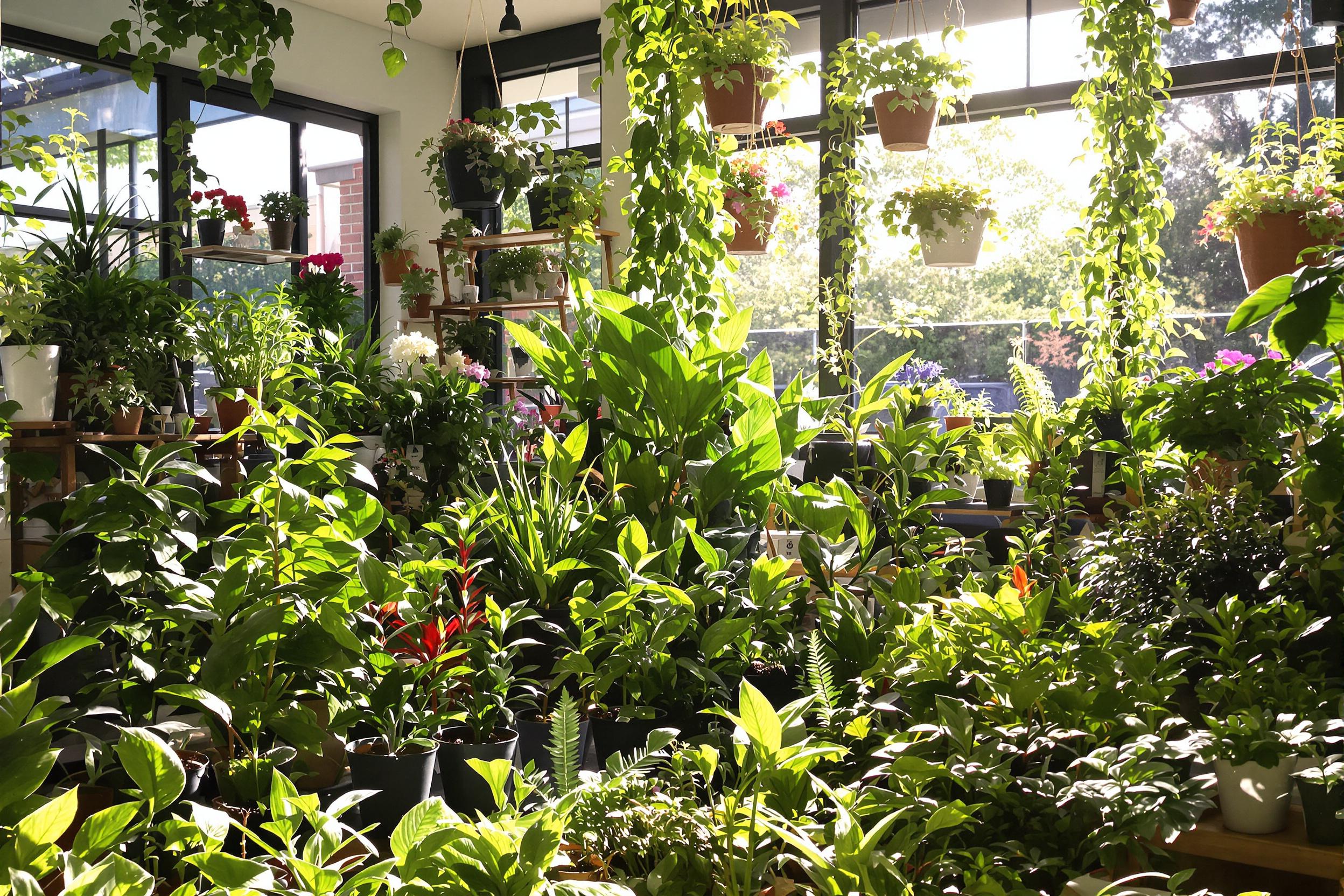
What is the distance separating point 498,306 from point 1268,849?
4880 mm

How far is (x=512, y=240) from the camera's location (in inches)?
205

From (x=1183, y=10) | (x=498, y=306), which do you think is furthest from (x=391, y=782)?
(x=498, y=306)

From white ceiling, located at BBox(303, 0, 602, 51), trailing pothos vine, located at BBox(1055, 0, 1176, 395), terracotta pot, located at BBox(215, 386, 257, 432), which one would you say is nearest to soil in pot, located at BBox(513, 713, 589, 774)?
trailing pothos vine, located at BBox(1055, 0, 1176, 395)

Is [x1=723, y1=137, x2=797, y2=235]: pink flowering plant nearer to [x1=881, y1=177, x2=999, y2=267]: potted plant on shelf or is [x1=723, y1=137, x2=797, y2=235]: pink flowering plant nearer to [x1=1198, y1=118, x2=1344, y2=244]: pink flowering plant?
[x1=881, y1=177, x2=999, y2=267]: potted plant on shelf

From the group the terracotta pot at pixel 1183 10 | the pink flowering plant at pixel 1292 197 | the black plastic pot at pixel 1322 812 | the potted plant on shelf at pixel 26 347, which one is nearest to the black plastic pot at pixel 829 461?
the pink flowering plant at pixel 1292 197

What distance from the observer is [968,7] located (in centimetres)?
454

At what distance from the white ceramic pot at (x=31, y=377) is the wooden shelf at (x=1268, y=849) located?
328cm

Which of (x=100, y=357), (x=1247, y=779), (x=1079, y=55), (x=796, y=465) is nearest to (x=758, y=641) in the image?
(x=1247, y=779)

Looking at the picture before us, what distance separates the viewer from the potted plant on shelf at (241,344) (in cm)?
369

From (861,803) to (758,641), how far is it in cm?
53

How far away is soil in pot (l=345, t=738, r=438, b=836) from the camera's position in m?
1.16

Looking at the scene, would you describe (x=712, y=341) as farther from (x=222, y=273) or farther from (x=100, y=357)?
(x=222, y=273)

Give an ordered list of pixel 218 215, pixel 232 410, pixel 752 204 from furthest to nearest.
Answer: pixel 218 215 → pixel 232 410 → pixel 752 204

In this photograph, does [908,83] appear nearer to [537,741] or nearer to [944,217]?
[944,217]
